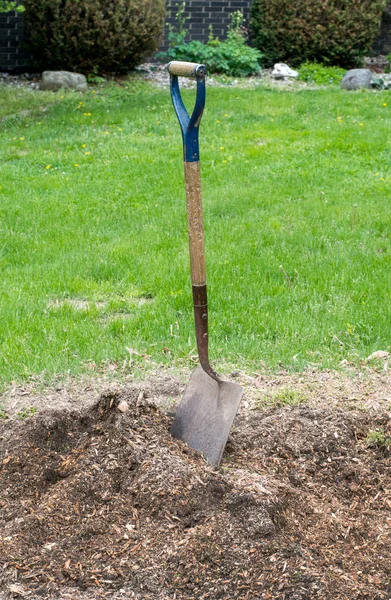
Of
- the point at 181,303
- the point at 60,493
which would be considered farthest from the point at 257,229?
the point at 60,493

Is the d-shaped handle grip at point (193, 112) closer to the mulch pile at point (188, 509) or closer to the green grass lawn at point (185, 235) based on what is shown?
the mulch pile at point (188, 509)

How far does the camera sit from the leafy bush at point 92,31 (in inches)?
476

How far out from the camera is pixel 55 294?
504cm

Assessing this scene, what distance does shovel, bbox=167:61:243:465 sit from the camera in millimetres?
2924

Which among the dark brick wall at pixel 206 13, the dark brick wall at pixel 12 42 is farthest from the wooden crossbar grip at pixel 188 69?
the dark brick wall at pixel 206 13

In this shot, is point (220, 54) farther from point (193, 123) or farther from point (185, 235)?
point (193, 123)

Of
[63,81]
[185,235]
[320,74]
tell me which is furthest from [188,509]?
[320,74]

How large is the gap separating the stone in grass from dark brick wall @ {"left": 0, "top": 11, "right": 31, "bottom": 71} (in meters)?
1.91

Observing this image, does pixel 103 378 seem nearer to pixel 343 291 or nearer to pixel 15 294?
pixel 15 294

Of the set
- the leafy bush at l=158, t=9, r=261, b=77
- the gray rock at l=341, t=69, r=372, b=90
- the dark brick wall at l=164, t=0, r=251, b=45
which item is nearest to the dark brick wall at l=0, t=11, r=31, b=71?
the leafy bush at l=158, t=9, r=261, b=77

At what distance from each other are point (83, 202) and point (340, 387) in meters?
3.87

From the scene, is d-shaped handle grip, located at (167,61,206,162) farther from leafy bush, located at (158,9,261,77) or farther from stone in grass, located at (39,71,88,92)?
leafy bush, located at (158,9,261,77)

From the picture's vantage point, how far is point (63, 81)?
12.0 metres

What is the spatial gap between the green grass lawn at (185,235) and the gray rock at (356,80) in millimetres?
1591
